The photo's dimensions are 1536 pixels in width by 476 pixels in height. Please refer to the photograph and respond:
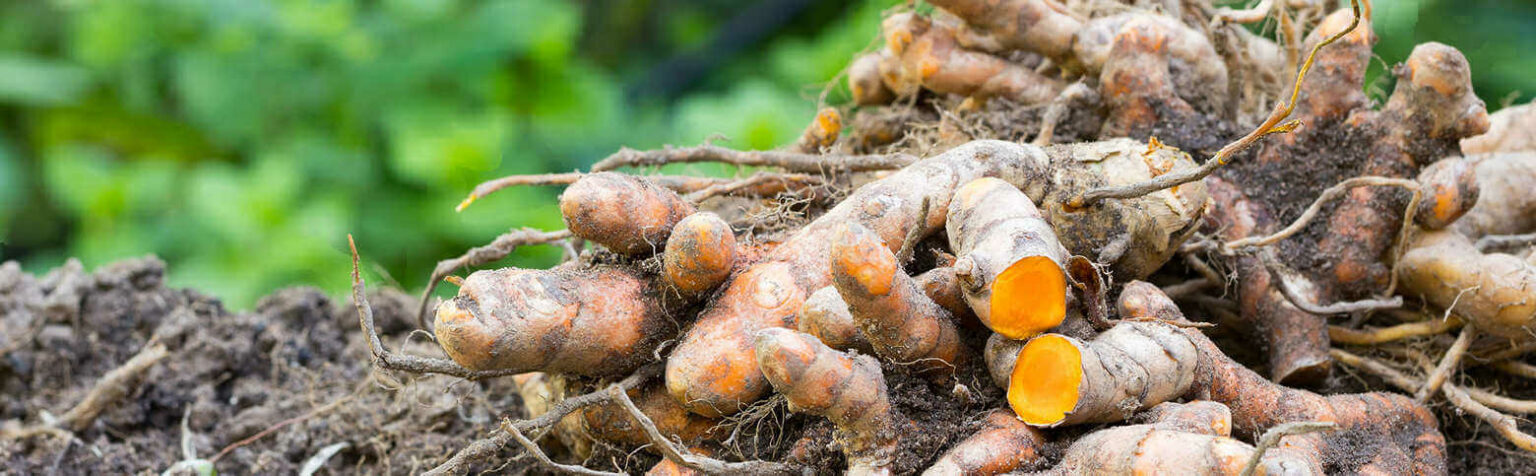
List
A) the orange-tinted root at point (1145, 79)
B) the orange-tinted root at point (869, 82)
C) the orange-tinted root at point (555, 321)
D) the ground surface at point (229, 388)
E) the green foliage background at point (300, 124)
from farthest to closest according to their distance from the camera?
the green foliage background at point (300, 124) < the orange-tinted root at point (869, 82) < the ground surface at point (229, 388) < the orange-tinted root at point (1145, 79) < the orange-tinted root at point (555, 321)

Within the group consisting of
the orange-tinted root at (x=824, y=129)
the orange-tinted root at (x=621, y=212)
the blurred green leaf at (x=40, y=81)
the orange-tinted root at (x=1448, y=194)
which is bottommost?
the orange-tinted root at (x=1448, y=194)

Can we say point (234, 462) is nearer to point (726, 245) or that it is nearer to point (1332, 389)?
point (726, 245)

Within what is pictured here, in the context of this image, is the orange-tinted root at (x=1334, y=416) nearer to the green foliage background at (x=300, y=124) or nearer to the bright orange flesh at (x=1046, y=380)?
the bright orange flesh at (x=1046, y=380)

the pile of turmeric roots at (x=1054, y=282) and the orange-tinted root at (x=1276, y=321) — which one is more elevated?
the pile of turmeric roots at (x=1054, y=282)

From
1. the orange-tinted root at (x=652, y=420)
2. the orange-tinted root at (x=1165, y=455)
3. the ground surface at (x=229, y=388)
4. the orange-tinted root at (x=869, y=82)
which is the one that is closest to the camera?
the orange-tinted root at (x=1165, y=455)

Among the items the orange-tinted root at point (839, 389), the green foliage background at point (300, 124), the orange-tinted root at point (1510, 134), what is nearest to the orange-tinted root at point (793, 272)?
the orange-tinted root at point (839, 389)

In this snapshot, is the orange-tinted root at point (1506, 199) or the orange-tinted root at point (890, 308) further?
the orange-tinted root at point (1506, 199)

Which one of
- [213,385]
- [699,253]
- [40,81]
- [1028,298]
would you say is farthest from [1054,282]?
[40,81]

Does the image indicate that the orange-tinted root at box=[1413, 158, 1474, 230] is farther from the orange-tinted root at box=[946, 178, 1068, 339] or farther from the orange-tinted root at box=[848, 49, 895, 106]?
the orange-tinted root at box=[848, 49, 895, 106]
